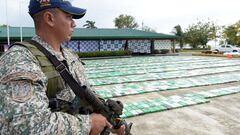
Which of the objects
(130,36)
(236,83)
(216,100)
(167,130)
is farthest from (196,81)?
(130,36)

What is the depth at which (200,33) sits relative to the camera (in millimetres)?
49406

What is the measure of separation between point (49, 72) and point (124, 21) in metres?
62.9

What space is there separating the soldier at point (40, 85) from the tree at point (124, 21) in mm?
61948

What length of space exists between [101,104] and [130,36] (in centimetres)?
2630

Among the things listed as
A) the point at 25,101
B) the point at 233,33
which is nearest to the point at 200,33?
the point at 233,33

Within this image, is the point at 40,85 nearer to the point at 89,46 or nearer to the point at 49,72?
the point at 49,72

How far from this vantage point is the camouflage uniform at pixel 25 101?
3.94 feet

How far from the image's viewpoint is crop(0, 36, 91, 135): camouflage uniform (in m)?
1.20

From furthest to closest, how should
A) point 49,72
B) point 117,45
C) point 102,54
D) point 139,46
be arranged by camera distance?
point 139,46 → point 117,45 → point 102,54 → point 49,72

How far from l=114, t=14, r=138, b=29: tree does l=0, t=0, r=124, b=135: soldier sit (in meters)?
61.9

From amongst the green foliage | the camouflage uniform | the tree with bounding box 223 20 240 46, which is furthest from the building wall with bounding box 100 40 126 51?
the camouflage uniform

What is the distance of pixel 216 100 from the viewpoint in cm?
690

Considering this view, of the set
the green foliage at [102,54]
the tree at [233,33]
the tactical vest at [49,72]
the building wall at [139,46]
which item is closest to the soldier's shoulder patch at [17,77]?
the tactical vest at [49,72]

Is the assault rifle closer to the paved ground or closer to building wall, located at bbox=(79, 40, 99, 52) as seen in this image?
the paved ground
